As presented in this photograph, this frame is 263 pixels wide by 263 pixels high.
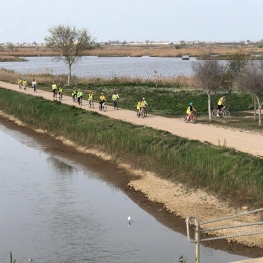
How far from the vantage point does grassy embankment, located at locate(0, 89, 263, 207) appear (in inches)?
824

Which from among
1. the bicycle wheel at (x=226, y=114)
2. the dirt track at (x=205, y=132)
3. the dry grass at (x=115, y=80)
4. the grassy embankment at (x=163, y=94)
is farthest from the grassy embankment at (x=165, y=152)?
the dry grass at (x=115, y=80)

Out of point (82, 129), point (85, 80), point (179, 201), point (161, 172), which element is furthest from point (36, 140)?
point (85, 80)

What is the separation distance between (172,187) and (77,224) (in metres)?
5.05

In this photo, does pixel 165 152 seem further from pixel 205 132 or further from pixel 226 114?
pixel 226 114

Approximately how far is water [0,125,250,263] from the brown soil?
511 millimetres

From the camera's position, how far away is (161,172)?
2494 centimetres

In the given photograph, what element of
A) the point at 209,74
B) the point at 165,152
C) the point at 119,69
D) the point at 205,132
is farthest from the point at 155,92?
the point at 119,69

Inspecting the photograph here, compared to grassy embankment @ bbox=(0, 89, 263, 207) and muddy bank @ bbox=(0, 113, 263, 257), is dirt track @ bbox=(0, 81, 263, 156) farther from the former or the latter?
muddy bank @ bbox=(0, 113, 263, 257)

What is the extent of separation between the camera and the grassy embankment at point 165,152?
2092cm

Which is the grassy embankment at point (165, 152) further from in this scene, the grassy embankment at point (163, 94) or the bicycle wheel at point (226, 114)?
the bicycle wheel at point (226, 114)

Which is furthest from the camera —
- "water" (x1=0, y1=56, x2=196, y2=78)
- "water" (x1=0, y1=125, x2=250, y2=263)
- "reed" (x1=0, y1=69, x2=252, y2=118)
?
"water" (x1=0, y1=56, x2=196, y2=78)

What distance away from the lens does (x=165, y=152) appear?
2584 cm

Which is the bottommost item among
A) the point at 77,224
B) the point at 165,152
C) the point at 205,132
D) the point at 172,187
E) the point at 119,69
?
the point at 77,224

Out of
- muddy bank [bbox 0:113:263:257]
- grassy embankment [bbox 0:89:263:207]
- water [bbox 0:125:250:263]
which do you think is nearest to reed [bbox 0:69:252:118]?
grassy embankment [bbox 0:89:263:207]
